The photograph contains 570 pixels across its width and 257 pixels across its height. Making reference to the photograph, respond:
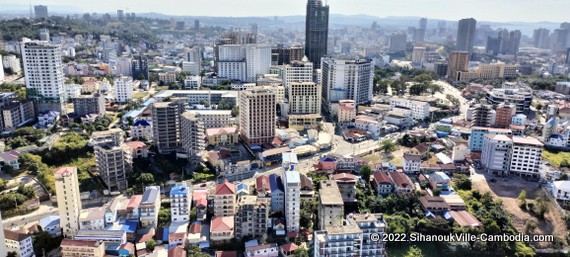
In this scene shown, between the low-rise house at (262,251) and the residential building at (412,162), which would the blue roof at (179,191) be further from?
the residential building at (412,162)

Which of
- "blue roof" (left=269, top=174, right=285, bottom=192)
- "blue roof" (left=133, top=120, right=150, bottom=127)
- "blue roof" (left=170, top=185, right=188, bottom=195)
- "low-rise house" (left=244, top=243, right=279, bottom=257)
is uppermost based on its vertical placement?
"blue roof" (left=133, top=120, right=150, bottom=127)

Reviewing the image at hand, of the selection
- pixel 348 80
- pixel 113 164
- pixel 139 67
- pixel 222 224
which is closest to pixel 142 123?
Result: pixel 113 164

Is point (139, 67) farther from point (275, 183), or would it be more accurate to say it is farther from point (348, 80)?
point (275, 183)

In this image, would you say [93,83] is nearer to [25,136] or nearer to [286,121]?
[25,136]

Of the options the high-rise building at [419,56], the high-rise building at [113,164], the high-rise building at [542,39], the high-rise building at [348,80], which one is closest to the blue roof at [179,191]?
the high-rise building at [113,164]

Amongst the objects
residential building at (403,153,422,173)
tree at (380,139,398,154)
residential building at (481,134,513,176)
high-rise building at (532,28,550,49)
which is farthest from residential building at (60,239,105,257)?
high-rise building at (532,28,550,49)

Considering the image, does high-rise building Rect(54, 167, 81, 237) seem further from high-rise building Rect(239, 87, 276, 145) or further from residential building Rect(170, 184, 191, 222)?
high-rise building Rect(239, 87, 276, 145)

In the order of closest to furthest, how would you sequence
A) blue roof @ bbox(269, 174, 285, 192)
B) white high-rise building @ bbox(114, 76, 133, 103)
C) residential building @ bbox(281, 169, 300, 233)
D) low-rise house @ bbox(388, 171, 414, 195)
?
1. residential building @ bbox(281, 169, 300, 233)
2. blue roof @ bbox(269, 174, 285, 192)
3. low-rise house @ bbox(388, 171, 414, 195)
4. white high-rise building @ bbox(114, 76, 133, 103)

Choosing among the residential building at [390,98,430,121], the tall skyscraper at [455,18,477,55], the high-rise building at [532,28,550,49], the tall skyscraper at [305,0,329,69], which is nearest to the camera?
the residential building at [390,98,430,121]
